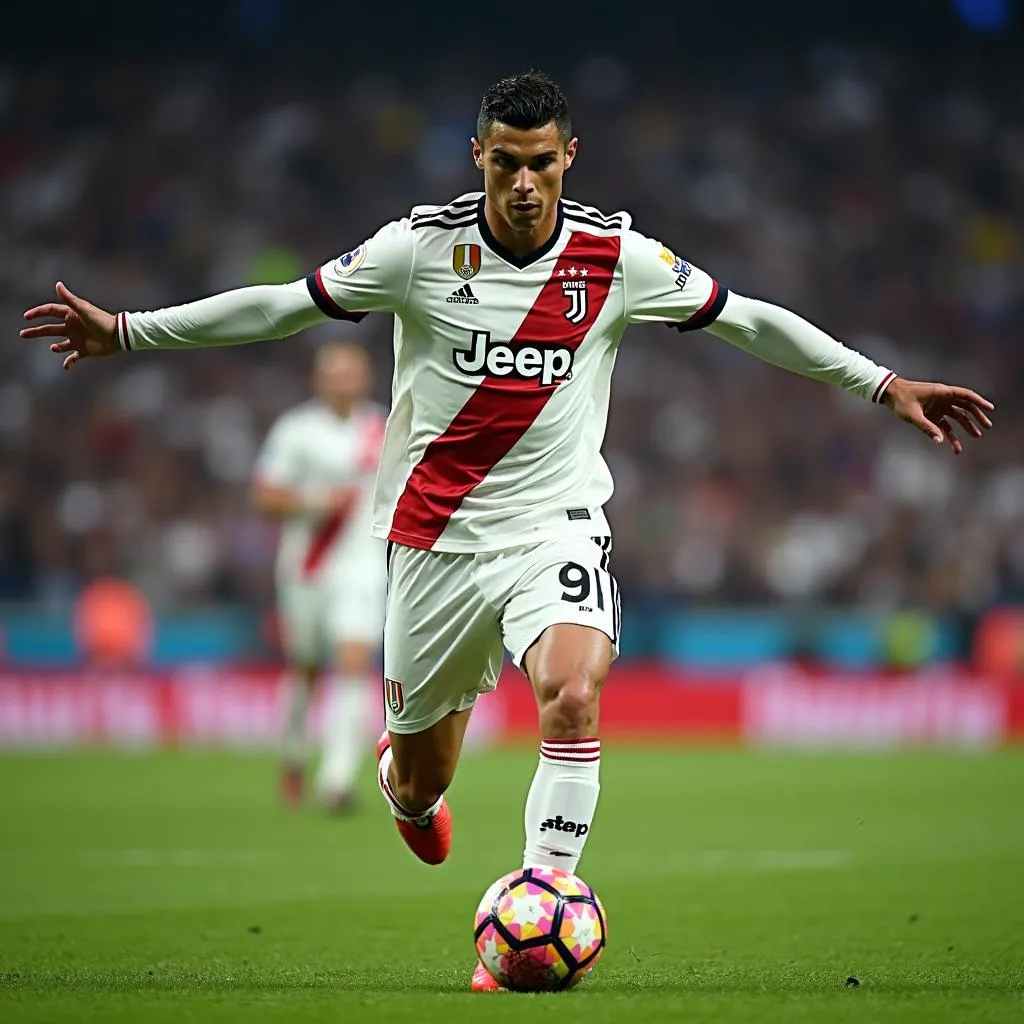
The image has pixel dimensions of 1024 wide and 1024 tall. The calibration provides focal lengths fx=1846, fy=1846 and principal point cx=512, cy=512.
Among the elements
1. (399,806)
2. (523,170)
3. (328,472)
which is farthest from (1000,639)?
(523,170)

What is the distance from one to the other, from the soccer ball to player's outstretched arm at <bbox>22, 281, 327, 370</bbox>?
1878 mm

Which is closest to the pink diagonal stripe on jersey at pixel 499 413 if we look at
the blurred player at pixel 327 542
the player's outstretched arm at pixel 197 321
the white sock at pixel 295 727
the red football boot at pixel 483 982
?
the player's outstretched arm at pixel 197 321

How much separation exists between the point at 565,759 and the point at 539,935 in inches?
20.2

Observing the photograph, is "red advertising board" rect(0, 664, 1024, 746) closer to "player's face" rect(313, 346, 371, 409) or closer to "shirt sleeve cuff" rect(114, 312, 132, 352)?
"player's face" rect(313, 346, 371, 409)

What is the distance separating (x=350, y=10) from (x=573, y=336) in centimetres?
2164

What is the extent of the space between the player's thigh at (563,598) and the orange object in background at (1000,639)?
1359 cm

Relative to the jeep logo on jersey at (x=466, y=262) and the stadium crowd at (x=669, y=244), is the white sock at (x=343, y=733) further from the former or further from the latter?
the stadium crowd at (x=669, y=244)

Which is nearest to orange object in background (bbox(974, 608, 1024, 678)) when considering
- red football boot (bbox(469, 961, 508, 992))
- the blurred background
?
the blurred background

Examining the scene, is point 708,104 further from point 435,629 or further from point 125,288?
point 435,629

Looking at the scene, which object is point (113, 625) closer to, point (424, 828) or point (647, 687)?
point (647, 687)

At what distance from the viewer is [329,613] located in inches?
485

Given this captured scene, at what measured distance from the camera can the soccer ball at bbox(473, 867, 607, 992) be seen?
504 cm

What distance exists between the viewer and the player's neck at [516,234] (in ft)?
18.9

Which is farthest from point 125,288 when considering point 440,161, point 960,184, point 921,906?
point 921,906
